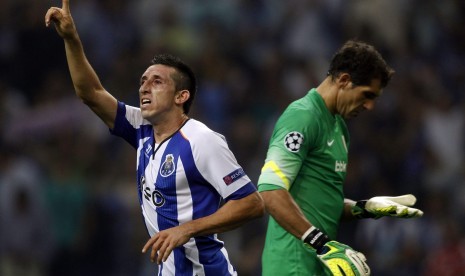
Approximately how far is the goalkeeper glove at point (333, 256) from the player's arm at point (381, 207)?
1.45 feet

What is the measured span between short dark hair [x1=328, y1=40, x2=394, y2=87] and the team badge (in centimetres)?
52

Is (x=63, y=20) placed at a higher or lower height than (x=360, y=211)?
higher

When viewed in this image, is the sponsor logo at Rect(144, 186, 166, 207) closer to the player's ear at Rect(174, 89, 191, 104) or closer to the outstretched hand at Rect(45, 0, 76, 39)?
the player's ear at Rect(174, 89, 191, 104)

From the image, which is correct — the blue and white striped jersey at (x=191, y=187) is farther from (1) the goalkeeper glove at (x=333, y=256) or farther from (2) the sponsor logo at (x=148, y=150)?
(1) the goalkeeper glove at (x=333, y=256)

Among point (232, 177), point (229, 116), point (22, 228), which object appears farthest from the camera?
point (229, 116)

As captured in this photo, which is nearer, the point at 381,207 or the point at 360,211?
the point at 381,207

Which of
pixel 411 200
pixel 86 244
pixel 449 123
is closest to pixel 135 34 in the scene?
pixel 86 244

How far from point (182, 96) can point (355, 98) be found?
0.96 meters

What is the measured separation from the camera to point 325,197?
5.25 m

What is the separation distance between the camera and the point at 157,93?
201 inches

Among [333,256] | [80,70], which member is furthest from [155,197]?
[333,256]

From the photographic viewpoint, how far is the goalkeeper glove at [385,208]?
5.23 m

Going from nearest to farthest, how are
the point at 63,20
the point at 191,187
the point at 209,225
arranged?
the point at 209,225 → the point at 191,187 → the point at 63,20

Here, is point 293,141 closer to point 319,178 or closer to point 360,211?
point 319,178
